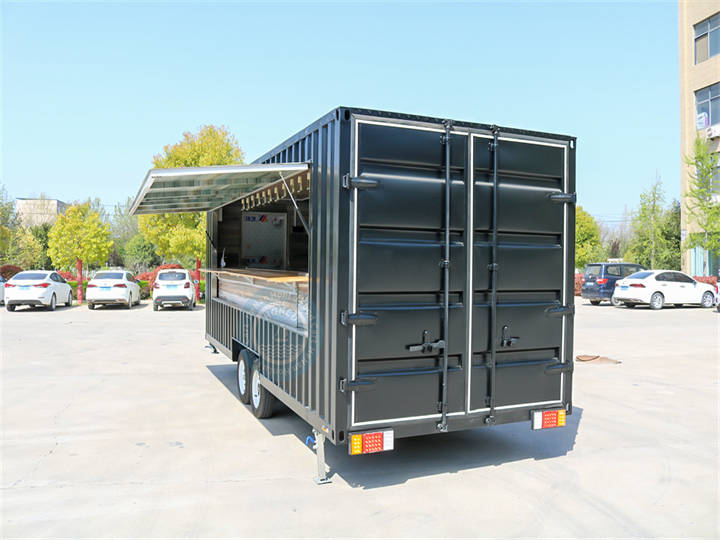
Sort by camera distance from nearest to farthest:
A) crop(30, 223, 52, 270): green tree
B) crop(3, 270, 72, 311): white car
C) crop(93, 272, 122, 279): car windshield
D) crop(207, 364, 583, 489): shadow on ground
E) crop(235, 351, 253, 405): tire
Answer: crop(207, 364, 583, 489): shadow on ground, crop(235, 351, 253, 405): tire, crop(3, 270, 72, 311): white car, crop(93, 272, 122, 279): car windshield, crop(30, 223, 52, 270): green tree

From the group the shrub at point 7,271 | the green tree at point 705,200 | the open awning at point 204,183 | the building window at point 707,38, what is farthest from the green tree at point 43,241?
the building window at point 707,38

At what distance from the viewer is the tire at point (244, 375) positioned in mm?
7088

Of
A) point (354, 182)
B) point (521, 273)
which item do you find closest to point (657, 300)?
point (521, 273)

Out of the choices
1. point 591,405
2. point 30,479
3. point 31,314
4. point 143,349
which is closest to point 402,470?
point 30,479

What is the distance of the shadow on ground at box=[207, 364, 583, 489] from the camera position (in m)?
4.98

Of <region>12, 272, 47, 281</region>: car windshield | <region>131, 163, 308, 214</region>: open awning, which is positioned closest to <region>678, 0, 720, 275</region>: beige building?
<region>131, 163, 308, 214</region>: open awning

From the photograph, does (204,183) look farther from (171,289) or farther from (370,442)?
(171,289)

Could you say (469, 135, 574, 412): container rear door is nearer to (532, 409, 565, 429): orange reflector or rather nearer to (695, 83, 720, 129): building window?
(532, 409, 565, 429): orange reflector

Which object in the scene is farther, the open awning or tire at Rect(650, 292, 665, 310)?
tire at Rect(650, 292, 665, 310)

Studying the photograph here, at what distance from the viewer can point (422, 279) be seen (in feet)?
15.1

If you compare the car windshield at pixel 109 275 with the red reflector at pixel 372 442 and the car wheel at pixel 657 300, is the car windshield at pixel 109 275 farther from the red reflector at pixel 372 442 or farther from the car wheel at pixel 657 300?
the car wheel at pixel 657 300

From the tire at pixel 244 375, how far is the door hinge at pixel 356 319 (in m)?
2.99

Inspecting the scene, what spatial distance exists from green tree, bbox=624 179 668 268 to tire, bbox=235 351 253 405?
3435 centimetres

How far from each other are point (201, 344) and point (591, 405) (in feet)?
27.1
